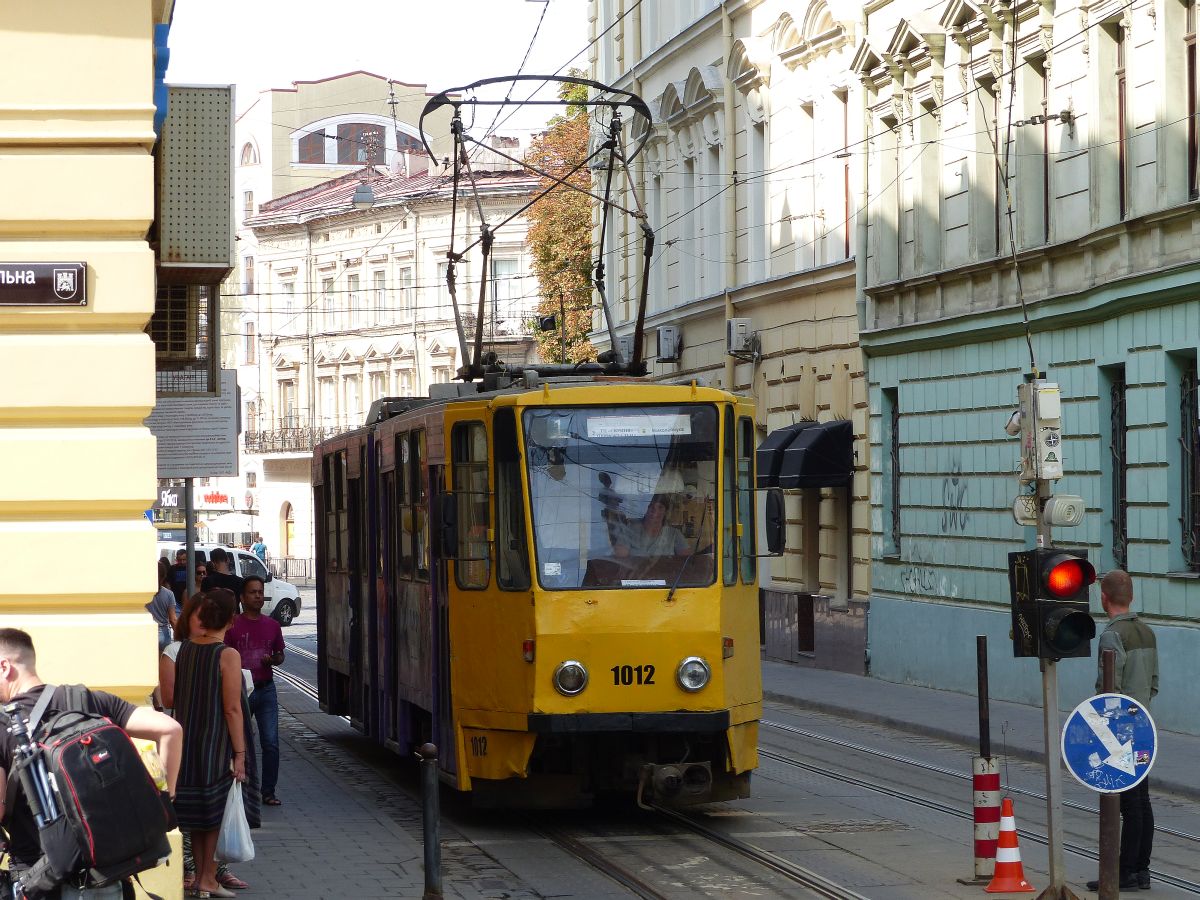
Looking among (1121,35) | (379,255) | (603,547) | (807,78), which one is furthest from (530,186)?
(603,547)

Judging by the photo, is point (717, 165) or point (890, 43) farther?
point (717, 165)

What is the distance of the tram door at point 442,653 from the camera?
1460cm

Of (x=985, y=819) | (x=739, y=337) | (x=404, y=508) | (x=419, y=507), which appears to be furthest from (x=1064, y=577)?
(x=739, y=337)

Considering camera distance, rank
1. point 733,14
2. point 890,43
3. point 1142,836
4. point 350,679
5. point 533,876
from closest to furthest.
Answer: point 1142,836 < point 533,876 < point 350,679 < point 890,43 < point 733,14

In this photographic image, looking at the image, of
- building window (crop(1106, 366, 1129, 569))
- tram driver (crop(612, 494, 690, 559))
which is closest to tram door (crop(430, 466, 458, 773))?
tram driver (crop(612, 494, 690, 559))

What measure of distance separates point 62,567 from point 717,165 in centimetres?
2870

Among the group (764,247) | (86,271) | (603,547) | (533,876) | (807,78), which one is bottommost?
(533,876)

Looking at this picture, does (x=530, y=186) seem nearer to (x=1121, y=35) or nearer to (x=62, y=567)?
(x=1121, y=35)

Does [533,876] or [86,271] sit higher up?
[86,271]

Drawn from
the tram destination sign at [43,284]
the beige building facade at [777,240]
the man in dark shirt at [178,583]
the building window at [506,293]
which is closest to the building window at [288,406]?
the building window at [506,293]

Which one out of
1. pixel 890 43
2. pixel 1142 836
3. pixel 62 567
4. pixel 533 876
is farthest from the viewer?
pixel 890 43

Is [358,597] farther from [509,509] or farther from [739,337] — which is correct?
[739,337]

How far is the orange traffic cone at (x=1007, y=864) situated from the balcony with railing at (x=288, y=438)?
6365 centimetres

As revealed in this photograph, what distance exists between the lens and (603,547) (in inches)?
551
